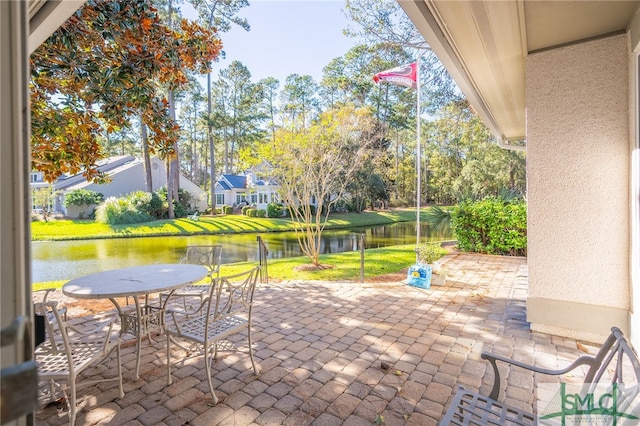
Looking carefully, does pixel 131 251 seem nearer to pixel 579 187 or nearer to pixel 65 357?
pixel 65 357

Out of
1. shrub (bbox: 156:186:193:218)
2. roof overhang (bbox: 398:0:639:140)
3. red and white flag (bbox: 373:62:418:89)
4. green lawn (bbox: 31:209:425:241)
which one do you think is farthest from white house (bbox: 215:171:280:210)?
roof overhang (bbox: 398:0:639:140)

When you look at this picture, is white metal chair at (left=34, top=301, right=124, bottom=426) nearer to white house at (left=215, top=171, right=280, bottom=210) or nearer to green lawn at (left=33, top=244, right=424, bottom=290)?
green lawn at (left=33, top=244, right=424, bottom=290)

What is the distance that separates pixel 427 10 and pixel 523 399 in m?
3.14

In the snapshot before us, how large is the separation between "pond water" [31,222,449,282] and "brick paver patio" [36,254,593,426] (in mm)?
7364

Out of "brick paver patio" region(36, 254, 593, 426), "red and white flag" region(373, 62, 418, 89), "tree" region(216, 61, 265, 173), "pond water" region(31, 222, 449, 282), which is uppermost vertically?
"tree" region(216, 61, 265, 173)

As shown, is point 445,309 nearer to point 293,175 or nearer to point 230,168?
point 293,175

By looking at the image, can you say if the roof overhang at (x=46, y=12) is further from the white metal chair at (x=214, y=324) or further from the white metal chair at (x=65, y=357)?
the white metal chair at (x=214, y=324)

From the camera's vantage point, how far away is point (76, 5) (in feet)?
6.17

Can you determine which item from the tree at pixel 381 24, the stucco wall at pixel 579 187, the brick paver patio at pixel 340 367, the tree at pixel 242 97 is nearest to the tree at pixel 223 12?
the tree at pixel 242 97

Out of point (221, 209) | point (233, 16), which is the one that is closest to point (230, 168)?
point (221, 209)

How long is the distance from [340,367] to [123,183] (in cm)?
2739

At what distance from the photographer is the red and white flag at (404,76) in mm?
7258

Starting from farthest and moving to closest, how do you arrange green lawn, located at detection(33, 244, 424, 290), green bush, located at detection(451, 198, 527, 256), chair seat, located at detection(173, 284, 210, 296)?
green bush, located at detection(451, 198, 527, 256), green lawn, located at detection(33, 244, 424, 290), chair seat, located at detection(173, 284, 210, 296)

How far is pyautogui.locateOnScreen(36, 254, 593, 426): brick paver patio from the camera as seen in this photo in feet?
7.53
